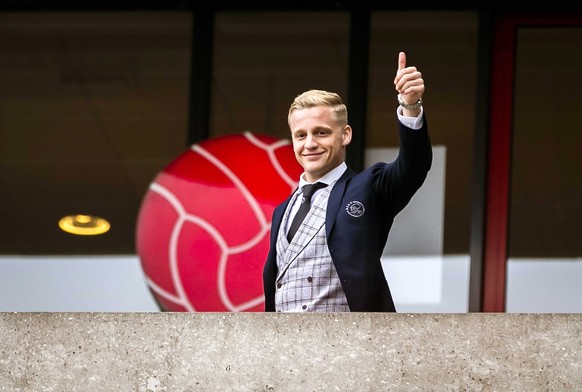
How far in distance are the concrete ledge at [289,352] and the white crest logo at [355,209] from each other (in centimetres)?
54

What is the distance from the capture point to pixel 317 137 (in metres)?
5.20

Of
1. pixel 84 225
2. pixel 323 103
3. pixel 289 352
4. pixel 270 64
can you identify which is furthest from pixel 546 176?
pixel 289 352

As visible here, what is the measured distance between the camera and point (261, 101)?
29.4 feet

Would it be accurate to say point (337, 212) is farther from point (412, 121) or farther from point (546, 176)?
point (546, 176)

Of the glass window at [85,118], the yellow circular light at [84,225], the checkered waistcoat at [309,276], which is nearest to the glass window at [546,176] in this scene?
the glass window at [85,118]

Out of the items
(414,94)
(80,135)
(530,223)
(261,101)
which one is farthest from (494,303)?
(414,94)

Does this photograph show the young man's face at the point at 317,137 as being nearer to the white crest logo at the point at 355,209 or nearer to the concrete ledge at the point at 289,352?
the white crest logo at the point at 355,209

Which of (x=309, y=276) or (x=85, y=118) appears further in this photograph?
(x=85, y=118)

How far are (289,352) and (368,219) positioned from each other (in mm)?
685

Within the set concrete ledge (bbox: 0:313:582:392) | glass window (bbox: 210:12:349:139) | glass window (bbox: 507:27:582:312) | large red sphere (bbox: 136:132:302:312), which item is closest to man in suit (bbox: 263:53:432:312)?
concrete ledge (bbox: 0:313:582:392)

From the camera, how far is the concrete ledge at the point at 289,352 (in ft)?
14.8

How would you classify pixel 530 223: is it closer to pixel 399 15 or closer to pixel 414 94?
pixel 399 15

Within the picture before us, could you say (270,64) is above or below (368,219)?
above

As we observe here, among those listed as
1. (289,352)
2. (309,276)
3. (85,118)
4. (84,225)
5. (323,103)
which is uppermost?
(323,103)
